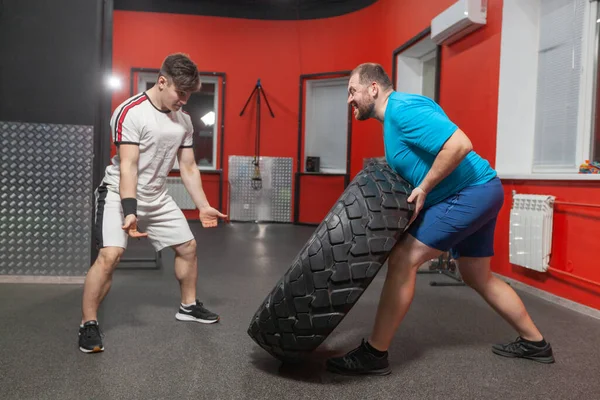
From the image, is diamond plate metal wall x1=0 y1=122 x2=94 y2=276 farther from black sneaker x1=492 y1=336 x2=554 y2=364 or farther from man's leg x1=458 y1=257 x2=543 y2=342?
black sneaker x1=492 y1=336 x2=554 y2=364

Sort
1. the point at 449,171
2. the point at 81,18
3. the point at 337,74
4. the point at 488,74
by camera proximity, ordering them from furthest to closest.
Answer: the point at 337,74 < the point at 488,74 < the point at 81,18 < the point at 449,171

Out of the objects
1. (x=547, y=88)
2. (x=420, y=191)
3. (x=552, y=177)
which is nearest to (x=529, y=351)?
(x=420, y=191)

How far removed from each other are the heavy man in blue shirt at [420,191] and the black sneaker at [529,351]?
46 centimetres

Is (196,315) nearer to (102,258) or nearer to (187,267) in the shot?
(187,267)

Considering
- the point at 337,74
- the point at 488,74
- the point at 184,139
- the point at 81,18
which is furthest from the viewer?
the point at 337,74

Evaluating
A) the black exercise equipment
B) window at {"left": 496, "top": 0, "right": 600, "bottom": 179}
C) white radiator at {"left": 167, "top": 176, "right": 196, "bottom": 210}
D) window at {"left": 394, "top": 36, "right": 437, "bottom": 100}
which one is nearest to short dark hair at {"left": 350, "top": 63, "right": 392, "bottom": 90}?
window at {"left": 496, "top": 0, "right": 600, "bottom": 179}

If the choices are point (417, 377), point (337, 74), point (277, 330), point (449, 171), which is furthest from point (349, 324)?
point (337, 74)

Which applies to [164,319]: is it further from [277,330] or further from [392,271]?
[392,271]

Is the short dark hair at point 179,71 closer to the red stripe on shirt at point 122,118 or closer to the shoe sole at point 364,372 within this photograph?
the red stripe on shirt at point 122,118

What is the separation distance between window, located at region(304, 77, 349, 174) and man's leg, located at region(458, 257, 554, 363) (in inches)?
206

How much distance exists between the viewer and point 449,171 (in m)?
1.54

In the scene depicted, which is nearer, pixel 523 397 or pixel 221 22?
pixel 523 397

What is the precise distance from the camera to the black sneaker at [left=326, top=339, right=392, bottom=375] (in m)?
1.74

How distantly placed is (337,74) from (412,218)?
5701 millimetres
